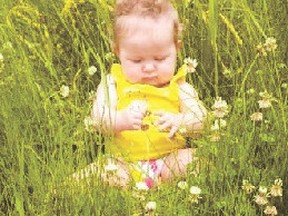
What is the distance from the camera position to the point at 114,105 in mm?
3738

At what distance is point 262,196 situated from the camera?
3.05 metres

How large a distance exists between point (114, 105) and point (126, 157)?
0.32 meters

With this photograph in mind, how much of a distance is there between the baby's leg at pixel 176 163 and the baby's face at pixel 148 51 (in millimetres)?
324

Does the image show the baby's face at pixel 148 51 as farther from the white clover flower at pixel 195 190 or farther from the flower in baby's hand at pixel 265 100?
the white clover flower at pixel 195 190

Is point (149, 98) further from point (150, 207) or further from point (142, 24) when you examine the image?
point (150, 207)

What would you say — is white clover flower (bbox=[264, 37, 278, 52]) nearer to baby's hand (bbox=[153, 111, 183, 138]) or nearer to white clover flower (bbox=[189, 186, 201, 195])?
baby's hand (bbox=[153, 111, 183, 138])

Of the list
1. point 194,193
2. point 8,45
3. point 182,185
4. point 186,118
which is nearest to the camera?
point 194,193

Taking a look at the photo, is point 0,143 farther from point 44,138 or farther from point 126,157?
point 126,157

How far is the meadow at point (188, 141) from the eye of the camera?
311 cm

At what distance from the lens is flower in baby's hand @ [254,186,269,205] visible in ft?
9.90

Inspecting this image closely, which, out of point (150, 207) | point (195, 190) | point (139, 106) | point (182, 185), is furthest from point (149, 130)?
point (150, 207)

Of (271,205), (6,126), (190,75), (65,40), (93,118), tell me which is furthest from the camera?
(65,40)

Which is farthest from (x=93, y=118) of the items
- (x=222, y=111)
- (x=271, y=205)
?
(x=271, y=205)

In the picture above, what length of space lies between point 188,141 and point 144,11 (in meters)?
0.54
